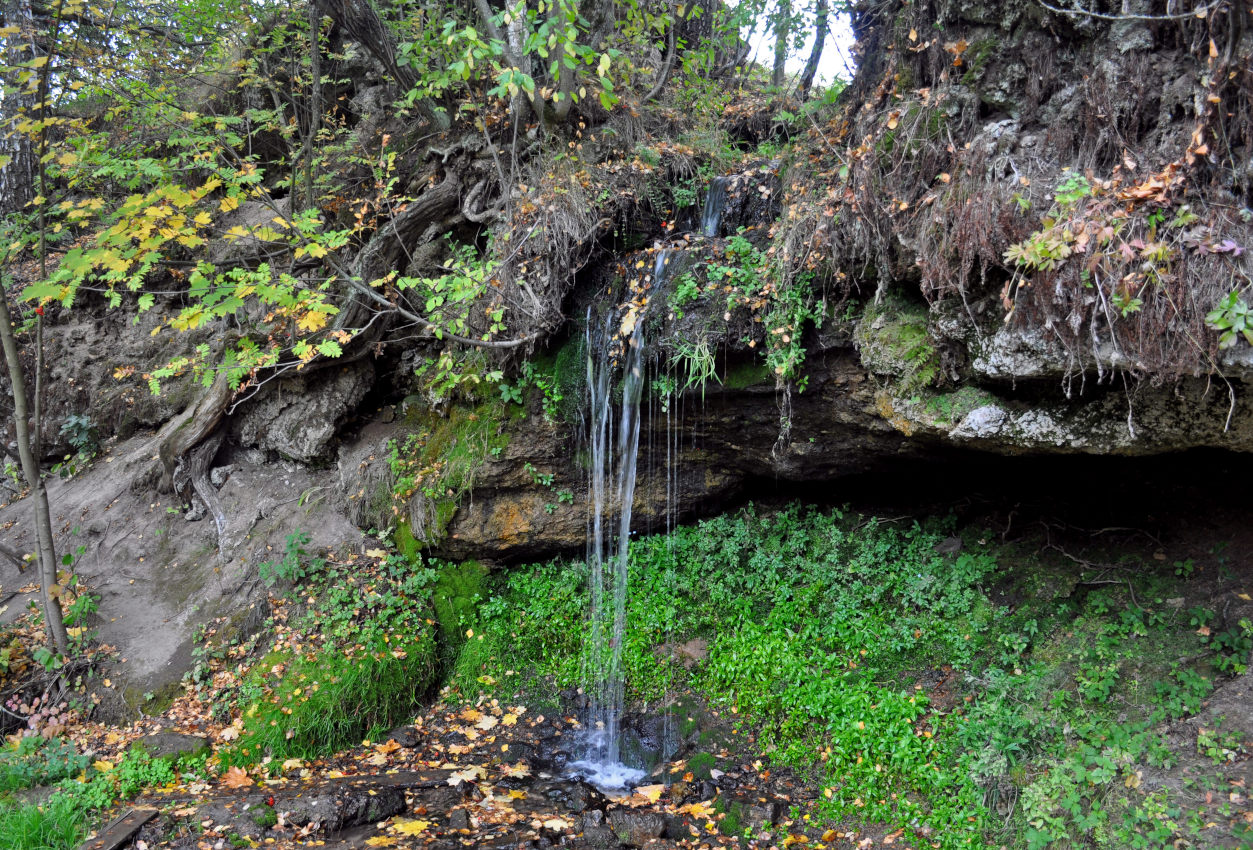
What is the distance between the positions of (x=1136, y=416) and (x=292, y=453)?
8.47m

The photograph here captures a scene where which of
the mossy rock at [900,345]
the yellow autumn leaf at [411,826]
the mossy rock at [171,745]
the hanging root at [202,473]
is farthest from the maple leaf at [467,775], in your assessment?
the hanging root at [202,473]

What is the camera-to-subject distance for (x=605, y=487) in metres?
6.78

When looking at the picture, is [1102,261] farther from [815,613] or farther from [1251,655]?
[815,613]

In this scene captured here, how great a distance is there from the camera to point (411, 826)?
15.3 feet

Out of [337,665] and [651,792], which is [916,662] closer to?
[651,792]

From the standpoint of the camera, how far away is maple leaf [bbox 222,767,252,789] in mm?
5254

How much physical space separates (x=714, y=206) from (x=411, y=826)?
6.16m

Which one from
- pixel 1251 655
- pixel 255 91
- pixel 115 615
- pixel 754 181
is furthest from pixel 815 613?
pixel 255 91

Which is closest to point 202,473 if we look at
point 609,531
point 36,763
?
point 36,763

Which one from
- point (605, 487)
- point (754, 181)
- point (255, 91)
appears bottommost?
point (605, 487)

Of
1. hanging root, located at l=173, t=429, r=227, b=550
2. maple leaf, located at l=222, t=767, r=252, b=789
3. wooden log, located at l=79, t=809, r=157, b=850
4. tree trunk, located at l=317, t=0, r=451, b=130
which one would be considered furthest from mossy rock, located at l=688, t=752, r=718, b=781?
tree trunk, located at l=317, t=0, r=451, b=130

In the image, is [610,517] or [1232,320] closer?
[1232,320]

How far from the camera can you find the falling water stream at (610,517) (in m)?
6.00

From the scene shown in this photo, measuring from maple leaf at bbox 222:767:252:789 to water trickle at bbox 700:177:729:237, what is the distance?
6.37 metres
